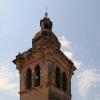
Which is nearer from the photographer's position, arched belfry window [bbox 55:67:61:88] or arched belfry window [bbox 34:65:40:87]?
arched belfry window [bbox 34:65:40:87]

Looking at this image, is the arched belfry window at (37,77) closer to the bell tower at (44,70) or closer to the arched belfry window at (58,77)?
the bell tower at (44,70)

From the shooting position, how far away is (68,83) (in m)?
30.6

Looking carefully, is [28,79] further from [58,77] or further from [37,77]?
[58,77]

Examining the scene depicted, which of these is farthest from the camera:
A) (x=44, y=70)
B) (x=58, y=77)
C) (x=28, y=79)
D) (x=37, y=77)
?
(x=58, y=77)

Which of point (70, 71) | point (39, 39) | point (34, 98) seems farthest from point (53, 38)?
point (34, 98)

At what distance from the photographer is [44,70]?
28.4 meters

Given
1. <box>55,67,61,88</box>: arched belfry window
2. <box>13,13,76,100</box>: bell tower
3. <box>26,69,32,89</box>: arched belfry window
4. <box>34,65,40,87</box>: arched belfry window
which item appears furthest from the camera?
<box>55,67,61,88</box>: arched belfry window

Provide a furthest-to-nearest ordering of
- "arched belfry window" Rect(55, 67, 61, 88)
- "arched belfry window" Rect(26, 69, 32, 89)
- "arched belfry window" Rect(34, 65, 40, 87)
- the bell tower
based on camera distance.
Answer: "arched belfry window" Rect(55, 67, 61, 88)
"arched belfry window" Rect(26, 69, 32, 89)
"arched belfry window" Rect(34, 65, 40, 87)
the bell tower

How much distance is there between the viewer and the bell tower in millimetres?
27984

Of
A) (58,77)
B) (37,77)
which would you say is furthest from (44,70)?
(58,77)

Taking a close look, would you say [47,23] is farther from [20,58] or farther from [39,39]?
[20,58]

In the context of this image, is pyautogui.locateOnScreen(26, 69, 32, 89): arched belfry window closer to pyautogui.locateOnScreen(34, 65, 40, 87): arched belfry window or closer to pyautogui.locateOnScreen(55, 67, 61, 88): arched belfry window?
pyautogui.locateOnScreen(34, 65, 40, 87): arched belfry window

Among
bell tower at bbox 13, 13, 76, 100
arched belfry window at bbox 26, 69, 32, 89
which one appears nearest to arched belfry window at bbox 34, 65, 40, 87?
bell tower at bbox 13, 13, 76, 100

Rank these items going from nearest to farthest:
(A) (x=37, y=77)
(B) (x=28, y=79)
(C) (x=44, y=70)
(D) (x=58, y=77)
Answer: (C) (x=44, y=70) < (A) (x=37, y=77) < (B) (x=28, y=79) < (D) (x=58, y=77)
